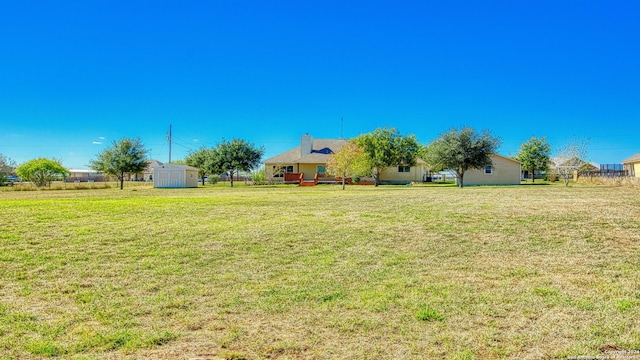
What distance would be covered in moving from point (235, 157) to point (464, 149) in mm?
24155

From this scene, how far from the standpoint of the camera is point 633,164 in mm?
49812

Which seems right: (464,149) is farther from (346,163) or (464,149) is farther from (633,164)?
(633,164)

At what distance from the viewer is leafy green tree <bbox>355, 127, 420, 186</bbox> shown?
4144 centimetres

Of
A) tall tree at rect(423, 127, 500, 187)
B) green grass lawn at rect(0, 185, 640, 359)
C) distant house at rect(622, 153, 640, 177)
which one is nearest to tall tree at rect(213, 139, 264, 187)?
tall tree at rect(423, 127, 500, 187)

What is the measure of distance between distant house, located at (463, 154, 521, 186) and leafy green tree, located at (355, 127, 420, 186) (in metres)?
6.43

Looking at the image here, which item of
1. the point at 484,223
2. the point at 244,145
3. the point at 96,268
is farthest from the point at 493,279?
the point at 244,145

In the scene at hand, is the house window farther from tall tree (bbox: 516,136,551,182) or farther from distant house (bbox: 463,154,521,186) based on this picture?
tall tree (bbox: 516,136,551,182)

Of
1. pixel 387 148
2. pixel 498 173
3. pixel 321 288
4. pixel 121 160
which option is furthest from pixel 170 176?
pixel 321 288

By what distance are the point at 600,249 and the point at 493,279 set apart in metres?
3.21

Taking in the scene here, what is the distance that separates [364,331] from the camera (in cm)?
395

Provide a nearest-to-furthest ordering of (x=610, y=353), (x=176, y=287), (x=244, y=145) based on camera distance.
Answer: (x=610, y=353) → (x=176, y=287) → (x=244, y=145)

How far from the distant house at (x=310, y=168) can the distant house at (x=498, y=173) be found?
19.8ft

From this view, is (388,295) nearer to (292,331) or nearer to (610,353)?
(292,331)

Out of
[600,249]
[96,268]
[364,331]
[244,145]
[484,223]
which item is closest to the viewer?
[364,331]
